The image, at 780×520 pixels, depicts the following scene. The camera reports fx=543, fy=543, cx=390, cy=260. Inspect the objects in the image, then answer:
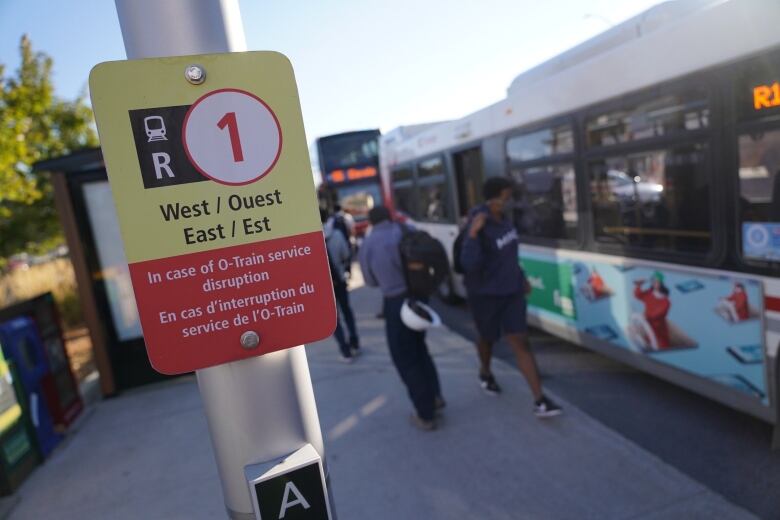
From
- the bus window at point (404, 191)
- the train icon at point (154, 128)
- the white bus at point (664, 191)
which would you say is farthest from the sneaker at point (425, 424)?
the bus window at point (404, 191)

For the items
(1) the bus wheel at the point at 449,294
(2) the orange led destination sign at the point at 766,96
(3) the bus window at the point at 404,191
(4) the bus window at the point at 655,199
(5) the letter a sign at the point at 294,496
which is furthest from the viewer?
(3) the bus window at the point at 404,191

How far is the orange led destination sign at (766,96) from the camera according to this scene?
310 centimetres

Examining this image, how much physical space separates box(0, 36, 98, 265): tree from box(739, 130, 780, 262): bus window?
7721mm

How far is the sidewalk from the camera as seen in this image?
A: 3246 millimetres

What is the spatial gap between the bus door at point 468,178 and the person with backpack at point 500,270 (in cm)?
288

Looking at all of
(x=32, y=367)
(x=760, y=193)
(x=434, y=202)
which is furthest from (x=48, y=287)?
(x=760, y=193)

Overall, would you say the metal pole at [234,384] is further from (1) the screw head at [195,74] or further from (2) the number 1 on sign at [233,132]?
(2) the number 1 on sign at [233,132]

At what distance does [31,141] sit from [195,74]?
33.0 feet

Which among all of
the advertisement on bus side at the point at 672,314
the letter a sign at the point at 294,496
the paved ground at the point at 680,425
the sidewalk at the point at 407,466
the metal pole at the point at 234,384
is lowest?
the paved ground at the point at 680,425

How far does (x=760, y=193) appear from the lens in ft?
10.8

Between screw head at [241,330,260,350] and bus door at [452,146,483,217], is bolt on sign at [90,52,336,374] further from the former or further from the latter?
bus door at [452,146,483,217]

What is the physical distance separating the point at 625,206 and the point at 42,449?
17.6 ft

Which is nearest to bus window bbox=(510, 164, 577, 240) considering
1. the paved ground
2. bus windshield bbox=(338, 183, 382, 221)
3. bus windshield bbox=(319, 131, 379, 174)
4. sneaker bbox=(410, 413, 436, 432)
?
the paved ground

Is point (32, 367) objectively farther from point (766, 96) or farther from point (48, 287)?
point (48, 287)
